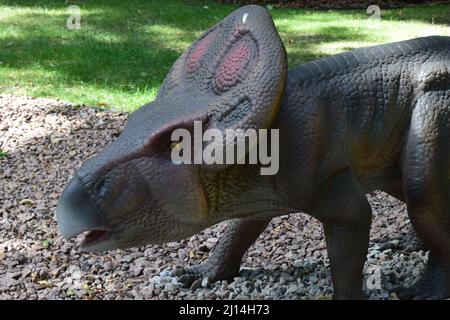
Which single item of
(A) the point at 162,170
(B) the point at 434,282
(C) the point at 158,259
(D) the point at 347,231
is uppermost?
(A) the point at 162,170

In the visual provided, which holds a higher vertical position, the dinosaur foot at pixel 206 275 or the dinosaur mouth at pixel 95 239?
the dinosaur mouth at pixel 95 239

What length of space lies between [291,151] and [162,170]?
52 centimetres

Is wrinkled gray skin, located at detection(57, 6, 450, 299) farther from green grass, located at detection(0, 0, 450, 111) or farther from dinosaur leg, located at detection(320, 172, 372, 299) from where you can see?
green grass, located at detection(0, 0, 450, 111)

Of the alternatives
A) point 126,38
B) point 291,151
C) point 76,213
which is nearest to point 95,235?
point 76,213

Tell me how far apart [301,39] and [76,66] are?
302 cm

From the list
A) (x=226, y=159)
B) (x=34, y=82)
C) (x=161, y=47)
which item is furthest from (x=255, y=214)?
(x=161, y=47)

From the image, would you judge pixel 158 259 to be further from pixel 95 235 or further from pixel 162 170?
pixel 162 170

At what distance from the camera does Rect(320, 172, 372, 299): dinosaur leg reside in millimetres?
2904

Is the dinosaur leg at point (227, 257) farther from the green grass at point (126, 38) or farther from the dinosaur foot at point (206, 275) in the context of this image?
the green grass at point (126, 38)

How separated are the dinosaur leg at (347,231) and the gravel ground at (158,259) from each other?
0.56m

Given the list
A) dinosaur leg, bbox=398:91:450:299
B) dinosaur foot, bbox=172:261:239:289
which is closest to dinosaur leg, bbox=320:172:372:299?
dinosaur leg, bbox=398:91:450:299

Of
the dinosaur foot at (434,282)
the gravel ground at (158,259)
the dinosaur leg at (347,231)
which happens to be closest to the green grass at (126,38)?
the gravel ground at (158,259)

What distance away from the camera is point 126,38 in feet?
30.2

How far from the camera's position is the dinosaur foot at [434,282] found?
3.34m
